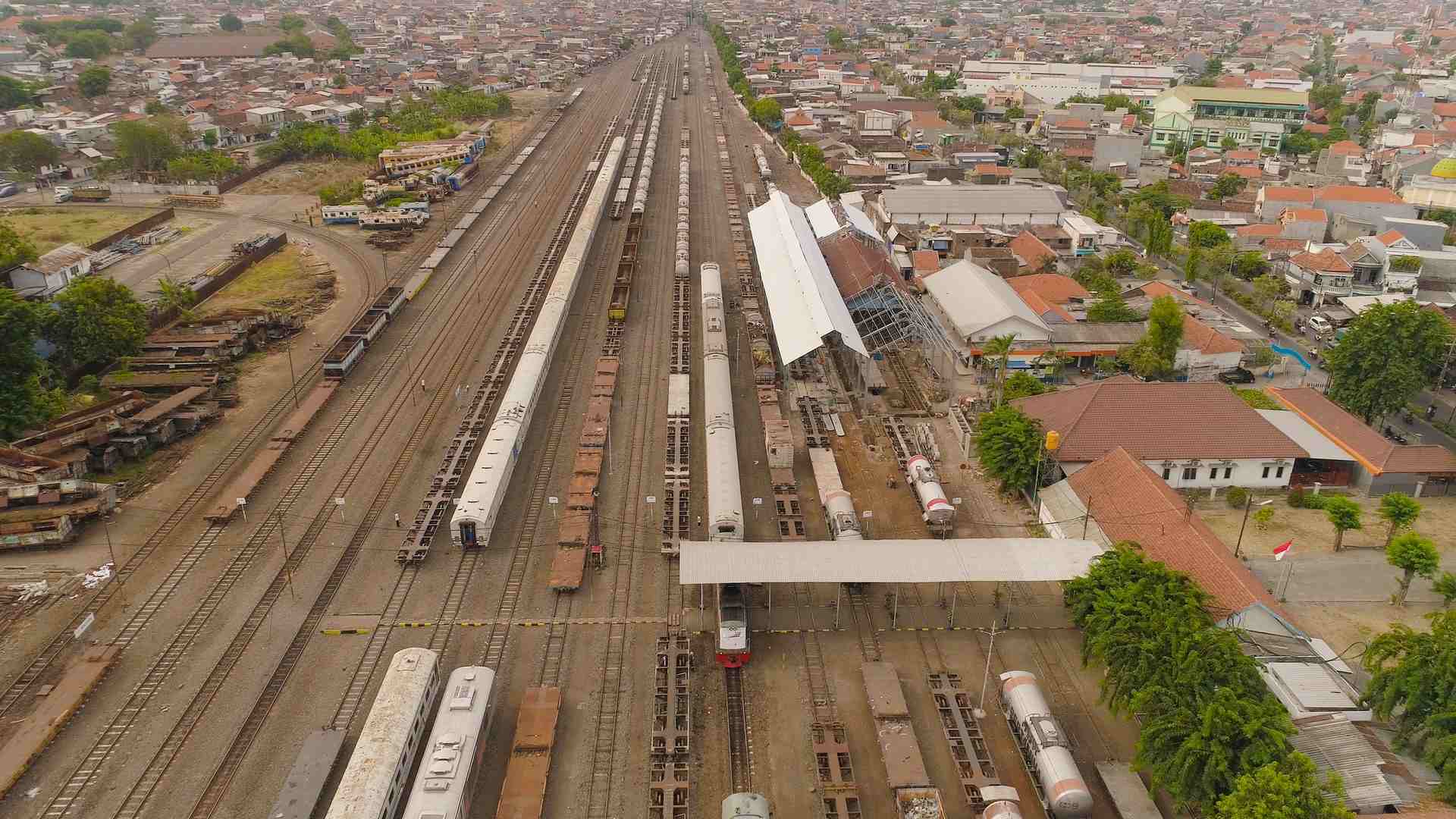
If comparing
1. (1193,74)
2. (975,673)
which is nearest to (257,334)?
(975,673)

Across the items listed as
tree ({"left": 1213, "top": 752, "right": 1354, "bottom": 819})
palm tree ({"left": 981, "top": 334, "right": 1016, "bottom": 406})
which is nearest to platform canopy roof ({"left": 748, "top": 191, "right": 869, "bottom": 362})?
palm tree ({"left": 981, "top": 334, "right": 1016, "bottom": 406})

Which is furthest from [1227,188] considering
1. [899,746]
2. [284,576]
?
[284,576]

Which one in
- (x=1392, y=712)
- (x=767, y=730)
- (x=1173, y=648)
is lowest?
(x=767, y=730)

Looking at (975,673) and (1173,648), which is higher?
(1173,648)

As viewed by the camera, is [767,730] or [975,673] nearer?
[767,730]

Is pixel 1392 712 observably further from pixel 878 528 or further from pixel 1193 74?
pixel 1193 74

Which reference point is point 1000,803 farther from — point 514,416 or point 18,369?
point 18,369
